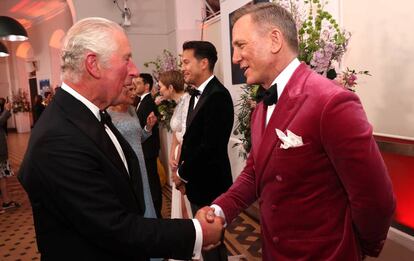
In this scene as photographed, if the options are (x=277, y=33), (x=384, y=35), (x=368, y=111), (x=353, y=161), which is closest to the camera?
(x=353, y=161)

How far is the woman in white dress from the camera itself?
3307mm

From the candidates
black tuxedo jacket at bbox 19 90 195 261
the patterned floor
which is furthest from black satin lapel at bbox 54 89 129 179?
the patterned floor

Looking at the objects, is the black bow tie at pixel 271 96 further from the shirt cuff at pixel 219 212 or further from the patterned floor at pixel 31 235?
the patterned floor at pixel 31 235

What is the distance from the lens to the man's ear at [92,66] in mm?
1333

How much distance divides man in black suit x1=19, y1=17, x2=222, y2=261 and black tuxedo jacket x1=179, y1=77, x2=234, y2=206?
135 cm

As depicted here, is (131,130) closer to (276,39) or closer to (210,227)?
(210,227)

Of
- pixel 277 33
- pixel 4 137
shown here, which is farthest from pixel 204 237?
pixel 4 137

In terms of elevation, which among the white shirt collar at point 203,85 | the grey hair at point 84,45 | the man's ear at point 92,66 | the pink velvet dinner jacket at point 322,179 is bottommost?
the pink velvet dinner jacket at point 322,179

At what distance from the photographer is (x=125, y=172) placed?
1.38m

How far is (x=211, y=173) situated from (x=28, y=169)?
176 cm

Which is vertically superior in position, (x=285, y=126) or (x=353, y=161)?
(x=285, y=126)

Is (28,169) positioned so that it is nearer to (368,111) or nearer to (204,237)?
(204,237)

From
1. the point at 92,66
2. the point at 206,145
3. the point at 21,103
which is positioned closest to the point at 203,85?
the point at 206,145

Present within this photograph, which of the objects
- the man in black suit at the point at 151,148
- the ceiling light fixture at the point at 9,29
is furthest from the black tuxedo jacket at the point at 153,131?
the ceiling light fixture at the point at 9,29
